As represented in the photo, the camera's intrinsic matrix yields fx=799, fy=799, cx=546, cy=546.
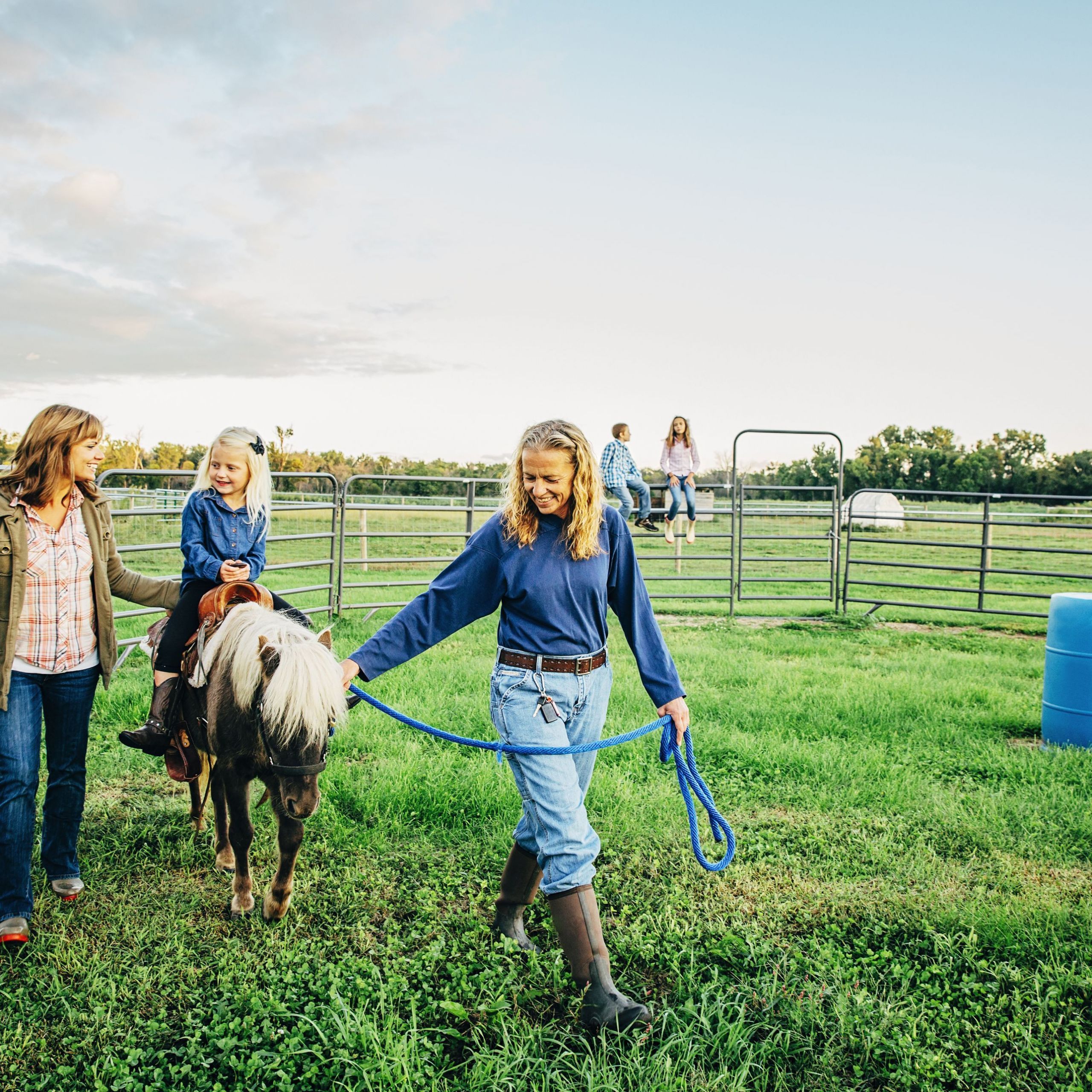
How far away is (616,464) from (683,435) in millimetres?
1393

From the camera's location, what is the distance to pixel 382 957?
291cm

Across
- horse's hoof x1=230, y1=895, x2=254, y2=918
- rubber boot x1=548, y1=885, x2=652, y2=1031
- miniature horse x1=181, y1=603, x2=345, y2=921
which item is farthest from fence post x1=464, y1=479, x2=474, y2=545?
rubber boot x1=548, y1=885, x2=652, y2=1031

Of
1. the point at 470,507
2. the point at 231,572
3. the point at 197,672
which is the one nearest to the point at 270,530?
the point at 470,507

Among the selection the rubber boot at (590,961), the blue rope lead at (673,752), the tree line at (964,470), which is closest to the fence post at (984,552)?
the blue rope lead at (673,752)

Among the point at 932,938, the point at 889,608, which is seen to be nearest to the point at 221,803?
the point at 932,938

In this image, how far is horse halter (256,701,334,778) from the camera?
2.74m

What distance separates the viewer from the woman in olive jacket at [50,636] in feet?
9.77

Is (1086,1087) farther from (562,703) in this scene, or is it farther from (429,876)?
(429,876)

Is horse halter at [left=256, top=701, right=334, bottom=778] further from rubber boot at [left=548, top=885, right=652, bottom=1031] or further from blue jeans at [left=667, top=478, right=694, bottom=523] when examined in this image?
blue jeans at [left=667, top=478, right=694, bottom=523]

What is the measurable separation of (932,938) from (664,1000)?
3.84ft

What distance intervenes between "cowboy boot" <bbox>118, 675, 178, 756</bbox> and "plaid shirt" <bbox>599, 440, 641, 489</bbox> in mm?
7309

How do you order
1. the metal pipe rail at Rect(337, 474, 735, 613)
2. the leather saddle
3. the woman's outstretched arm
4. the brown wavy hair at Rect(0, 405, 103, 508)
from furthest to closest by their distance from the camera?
the metal pipe rail at Rect(337, 474, 735, 613)
the leather saddle
the brown wavy hair at Rect(0, 405, 103, 508)
the woman's outstretched arm

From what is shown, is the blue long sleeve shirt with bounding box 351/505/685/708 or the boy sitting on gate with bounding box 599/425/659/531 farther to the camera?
the boy sitting on gate with bounding box 599/425/659/531

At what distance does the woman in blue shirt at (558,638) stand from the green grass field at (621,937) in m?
0.37
